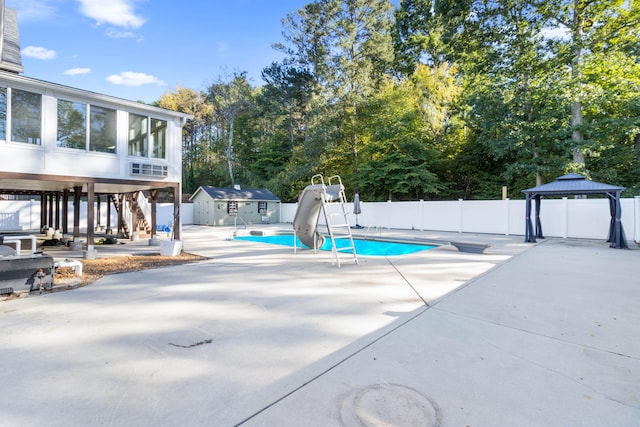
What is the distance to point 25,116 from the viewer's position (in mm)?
7211

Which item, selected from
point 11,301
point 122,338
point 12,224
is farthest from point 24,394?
point 12,224

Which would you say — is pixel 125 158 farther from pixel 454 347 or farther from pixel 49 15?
pixel 454 347

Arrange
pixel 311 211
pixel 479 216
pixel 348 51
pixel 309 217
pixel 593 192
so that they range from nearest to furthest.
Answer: pixel 311 211 → pixel 309 217 → pixel 593 192 → pixel 479 216 → pixel 348 51

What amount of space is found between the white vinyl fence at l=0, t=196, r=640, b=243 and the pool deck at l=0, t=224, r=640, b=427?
7467 mm

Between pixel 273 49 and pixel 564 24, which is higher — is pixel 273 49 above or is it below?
above

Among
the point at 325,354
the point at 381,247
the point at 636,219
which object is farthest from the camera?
the point at 381,247

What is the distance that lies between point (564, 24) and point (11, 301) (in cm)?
2199

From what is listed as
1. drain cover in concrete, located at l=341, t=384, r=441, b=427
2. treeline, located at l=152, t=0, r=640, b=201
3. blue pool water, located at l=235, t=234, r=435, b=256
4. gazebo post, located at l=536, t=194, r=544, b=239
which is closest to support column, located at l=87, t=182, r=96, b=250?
blue pool water, located at l=235, t=234, r=435, b=256

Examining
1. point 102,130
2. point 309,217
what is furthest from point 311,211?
point 102,130

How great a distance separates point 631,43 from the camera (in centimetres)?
1430

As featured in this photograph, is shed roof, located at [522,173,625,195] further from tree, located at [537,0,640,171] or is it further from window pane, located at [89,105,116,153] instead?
window pane, located at [89,105,116,153]

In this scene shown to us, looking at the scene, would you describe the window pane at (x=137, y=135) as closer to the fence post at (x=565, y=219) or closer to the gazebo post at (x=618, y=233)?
the gazebo post at (x=618, y=233)

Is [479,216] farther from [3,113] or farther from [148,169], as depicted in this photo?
[3,113]

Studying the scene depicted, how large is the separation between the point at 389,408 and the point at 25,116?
376 inches
